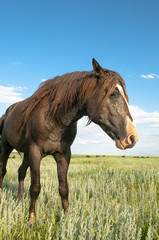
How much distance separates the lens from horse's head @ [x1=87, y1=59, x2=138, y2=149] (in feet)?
9.95

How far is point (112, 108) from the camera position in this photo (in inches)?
124

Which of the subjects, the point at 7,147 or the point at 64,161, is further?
the point at 7,147

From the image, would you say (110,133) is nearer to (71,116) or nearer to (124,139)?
(124,139)

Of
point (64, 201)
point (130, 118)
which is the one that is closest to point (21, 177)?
point (64, 201)

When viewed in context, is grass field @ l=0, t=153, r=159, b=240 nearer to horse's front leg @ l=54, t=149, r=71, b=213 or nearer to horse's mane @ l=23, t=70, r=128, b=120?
horse's front leg @ l=54, t=149, r=71, b=213

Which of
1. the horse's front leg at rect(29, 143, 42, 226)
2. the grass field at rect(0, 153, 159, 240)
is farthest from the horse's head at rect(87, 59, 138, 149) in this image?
the horse's front leg at rect(29, 143, 42, 226)

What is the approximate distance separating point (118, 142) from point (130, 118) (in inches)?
15.6

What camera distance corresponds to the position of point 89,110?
10.7ft

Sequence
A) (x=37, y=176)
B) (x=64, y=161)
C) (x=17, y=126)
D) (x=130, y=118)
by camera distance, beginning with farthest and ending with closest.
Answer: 1. (x=17, y=126)
2. (x=64, y=161)
3. (x=37, y=176)
4. (x=130, y=118)

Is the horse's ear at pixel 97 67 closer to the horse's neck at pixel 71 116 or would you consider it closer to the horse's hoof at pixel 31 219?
the horse's neck at pixel 71 116

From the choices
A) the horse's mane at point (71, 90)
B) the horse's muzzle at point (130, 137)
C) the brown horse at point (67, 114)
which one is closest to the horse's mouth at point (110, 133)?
the brown horse at point (67, 114)

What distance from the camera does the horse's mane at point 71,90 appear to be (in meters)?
3.19

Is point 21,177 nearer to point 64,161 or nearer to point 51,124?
point 64,161

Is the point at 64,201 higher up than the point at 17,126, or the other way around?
the point at 17,126
